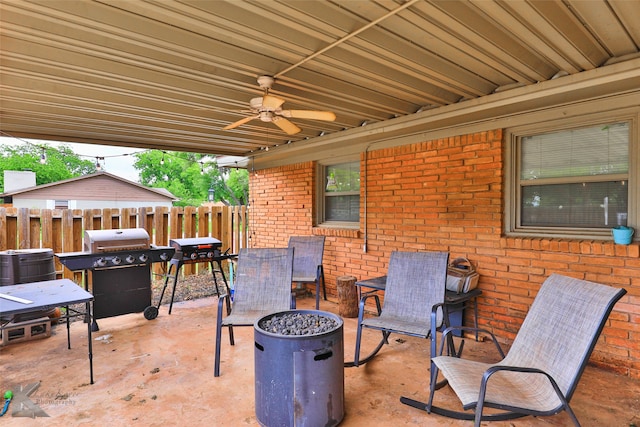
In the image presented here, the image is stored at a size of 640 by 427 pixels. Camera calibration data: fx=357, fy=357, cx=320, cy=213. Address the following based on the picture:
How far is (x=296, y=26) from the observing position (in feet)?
6.95

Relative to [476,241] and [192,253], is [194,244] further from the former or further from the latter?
[476,241]

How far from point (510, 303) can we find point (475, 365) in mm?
1610

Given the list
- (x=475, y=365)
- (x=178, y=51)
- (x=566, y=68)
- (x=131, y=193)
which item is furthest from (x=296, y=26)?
(x=131, y=193)

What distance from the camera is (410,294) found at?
11.3 feet

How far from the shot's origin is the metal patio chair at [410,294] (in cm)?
318

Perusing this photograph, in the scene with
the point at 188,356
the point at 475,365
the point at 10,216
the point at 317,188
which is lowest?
the point at 188,356

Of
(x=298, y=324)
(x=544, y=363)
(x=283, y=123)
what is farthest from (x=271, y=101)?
(x=544, y=363)

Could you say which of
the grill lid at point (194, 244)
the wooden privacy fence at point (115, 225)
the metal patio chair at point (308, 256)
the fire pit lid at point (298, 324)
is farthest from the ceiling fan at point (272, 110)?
the wooden privacy fence at point (115, 225)

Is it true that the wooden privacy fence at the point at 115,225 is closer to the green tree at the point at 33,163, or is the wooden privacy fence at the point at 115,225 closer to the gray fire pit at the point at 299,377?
the gray fire pit at the point at 299,377

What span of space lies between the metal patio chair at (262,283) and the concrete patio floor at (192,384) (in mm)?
466

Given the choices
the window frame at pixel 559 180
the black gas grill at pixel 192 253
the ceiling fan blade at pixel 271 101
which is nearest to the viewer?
the ceiling fan blade at pixel 271 101

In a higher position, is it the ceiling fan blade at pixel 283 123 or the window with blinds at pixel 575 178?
the ceiling fan blade at pixel 283 123

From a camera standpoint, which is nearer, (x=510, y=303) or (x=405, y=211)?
(x=510, y=303)

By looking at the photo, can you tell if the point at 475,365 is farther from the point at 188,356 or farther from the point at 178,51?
the point at 178,51
